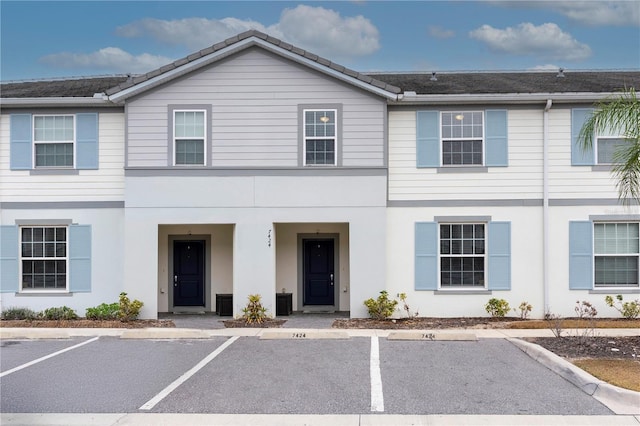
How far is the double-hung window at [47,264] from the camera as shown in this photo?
16.7 metres

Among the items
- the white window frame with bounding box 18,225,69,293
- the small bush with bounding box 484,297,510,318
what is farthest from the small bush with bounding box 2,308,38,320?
the small bush with bounding box 484,297,510,318

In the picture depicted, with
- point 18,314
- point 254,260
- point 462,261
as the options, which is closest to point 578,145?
point 462,261

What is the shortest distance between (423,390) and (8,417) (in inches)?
213

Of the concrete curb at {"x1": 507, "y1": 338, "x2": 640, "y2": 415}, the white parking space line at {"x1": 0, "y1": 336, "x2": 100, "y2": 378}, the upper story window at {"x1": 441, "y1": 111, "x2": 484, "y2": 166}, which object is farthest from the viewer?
→ the upper story window at {"x1": 441, "y1": 111, "x2": 484, "y2": 166}

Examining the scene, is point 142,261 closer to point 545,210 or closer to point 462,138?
point 462,138

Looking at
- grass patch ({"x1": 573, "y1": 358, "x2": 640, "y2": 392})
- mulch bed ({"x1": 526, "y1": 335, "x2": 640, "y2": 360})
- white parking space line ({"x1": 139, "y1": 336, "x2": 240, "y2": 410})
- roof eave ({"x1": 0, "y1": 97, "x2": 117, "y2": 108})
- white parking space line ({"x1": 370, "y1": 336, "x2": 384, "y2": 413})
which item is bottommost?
white parking space line ({"x1": 139, "y1": 336, "x2": 240, "y2": 410})

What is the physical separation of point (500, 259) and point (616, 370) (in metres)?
6.88

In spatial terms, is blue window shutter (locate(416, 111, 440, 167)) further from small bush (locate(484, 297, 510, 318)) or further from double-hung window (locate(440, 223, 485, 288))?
small bush (locate(484, 297, 510, 318))

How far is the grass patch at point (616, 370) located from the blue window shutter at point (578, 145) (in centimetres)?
724

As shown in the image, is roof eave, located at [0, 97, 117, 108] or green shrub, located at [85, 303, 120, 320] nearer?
green shrub, located at [85, 303, 120, 320]

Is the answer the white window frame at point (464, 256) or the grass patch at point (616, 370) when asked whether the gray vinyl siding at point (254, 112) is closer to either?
the white window frame at point (464, 256)

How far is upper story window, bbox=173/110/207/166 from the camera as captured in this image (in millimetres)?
16047

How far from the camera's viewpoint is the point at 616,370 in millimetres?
9344

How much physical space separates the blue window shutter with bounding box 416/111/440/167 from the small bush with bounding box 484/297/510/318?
3766mm
